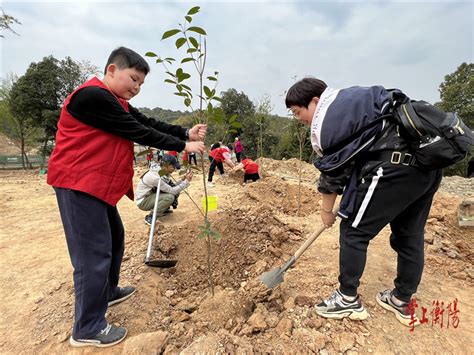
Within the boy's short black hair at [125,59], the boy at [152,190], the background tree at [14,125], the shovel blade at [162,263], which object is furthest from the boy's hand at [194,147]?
the background tree at [14,125]

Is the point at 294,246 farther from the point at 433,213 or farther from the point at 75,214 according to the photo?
the point at 433,213

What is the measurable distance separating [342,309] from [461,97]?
21789 millimetres

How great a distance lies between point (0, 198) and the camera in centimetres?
746

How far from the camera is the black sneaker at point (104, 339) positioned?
172 cm

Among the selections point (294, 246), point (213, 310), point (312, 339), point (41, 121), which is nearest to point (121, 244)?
point (213, 310)

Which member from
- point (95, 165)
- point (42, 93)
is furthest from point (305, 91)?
point (42, 93)

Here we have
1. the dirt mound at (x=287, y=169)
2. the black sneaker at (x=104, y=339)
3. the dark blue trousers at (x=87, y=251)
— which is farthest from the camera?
Answer: the dirt mound at (x=287, y=169)

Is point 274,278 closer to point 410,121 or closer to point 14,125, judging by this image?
point 410,121

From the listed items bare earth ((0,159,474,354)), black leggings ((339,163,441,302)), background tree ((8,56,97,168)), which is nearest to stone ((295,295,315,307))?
bare earth ((0,159,474,354))

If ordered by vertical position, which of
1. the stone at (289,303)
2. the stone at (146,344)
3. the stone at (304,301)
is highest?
the stone at (304,301)

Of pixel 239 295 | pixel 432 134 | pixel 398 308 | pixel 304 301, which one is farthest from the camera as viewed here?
pixel 239 295

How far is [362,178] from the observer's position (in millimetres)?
1618

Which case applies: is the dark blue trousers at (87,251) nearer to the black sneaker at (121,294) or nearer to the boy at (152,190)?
the black sneaker at (121,294)

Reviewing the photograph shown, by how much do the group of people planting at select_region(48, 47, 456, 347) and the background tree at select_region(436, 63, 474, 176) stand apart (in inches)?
777
